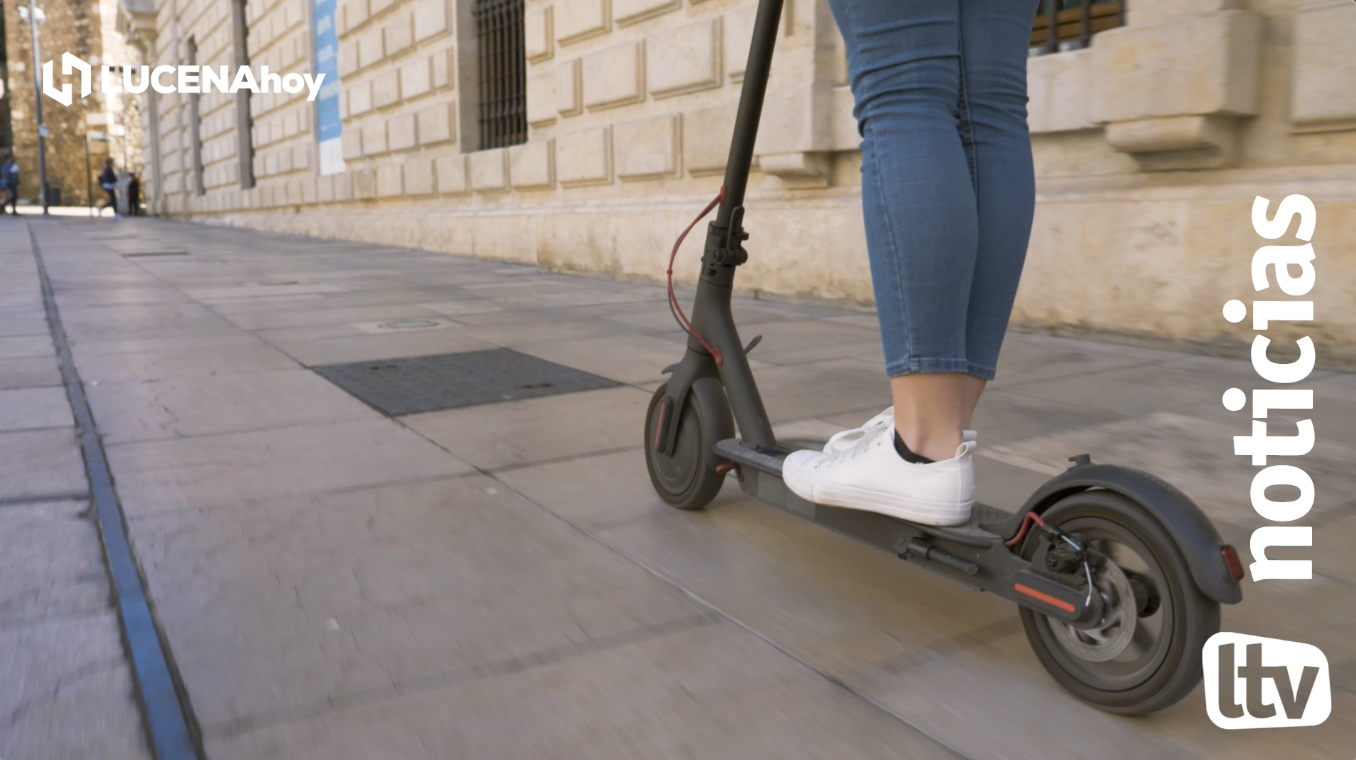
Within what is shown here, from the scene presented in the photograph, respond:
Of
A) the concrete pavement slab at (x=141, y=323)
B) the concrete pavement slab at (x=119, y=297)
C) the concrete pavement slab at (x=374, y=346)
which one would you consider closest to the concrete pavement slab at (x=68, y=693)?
the concrete pavement slab at (x=374, y=346)

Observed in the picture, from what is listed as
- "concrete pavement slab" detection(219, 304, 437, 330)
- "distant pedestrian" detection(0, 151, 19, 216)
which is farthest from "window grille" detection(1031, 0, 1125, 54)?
"distant pedestrian" detection(0, 151, 19, 216)

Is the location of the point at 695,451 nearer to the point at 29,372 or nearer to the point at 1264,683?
the point at 1264,683

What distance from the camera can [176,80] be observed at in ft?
85.3

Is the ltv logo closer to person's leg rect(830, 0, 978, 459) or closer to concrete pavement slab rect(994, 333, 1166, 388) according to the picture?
person's leg rect(830, 0, 978, 459)

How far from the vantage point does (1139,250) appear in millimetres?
4426

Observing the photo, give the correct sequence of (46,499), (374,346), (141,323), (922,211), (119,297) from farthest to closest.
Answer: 1. (119,297)
2. (141,323)
3. (374,346)
4. (46,499)
5. (922,211)

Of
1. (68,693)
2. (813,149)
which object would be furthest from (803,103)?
(68,693)

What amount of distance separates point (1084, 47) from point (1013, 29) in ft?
12.4

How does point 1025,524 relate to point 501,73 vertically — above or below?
below

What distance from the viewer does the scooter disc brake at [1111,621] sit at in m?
1.33

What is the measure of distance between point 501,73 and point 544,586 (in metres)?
9.64

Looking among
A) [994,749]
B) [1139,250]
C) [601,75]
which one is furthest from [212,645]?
[601,75]

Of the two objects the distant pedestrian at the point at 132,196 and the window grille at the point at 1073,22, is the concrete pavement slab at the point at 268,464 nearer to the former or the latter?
the window grille at the point at 1073,22

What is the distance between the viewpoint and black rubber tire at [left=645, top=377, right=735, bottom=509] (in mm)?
2121
